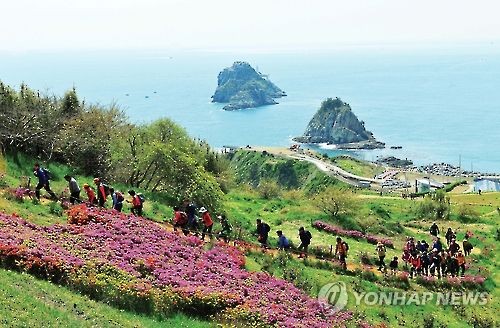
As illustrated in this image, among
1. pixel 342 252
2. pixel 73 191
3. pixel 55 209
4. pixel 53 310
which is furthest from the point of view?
pixel 342 252

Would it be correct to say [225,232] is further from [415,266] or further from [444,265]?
[444,265]

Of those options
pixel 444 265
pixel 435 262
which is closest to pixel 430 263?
pixel 435 262

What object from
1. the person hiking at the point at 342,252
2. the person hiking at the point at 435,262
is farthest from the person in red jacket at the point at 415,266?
the person hiking at the point at 342,252

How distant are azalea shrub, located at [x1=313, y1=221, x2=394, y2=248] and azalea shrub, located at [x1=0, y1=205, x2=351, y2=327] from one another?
16.2 meters

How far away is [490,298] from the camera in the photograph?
3002 centimetres

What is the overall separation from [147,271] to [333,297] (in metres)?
9.55

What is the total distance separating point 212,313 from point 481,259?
80.9 feet

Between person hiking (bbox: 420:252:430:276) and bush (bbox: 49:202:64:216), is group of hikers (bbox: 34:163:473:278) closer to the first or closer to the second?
person hiking (bbox: 420:252:430:276)

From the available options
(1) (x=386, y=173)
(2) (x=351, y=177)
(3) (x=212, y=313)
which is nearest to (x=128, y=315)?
(3) (x=212, y=313)

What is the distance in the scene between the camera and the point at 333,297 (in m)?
26.2

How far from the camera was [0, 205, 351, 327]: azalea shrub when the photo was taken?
20141 mm

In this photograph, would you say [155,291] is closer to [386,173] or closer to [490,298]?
[490,298]

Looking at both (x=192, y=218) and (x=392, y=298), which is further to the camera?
(x=192, y=218)

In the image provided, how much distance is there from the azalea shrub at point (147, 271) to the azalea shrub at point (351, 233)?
16230mm
